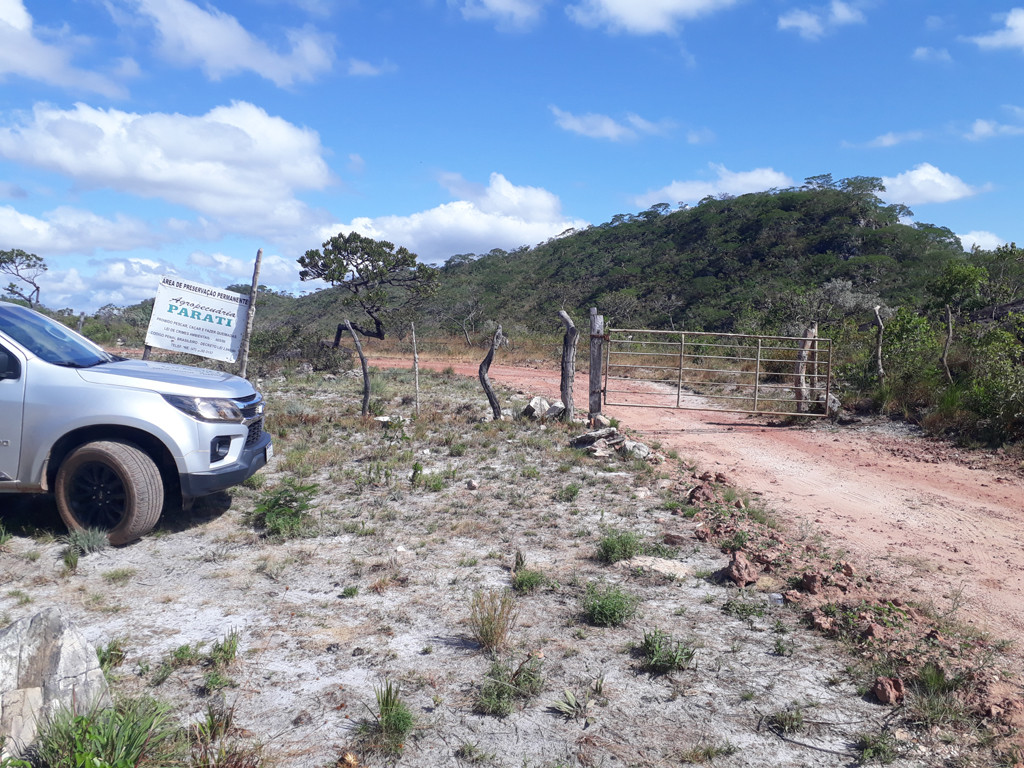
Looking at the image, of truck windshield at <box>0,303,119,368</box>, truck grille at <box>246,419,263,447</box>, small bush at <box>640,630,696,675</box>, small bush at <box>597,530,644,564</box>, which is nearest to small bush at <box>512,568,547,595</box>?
small bush at <box>597,530,644,564</box>

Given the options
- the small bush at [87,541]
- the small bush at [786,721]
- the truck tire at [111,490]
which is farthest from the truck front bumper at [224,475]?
the small bush at [786,721]

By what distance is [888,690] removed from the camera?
12.5 ft

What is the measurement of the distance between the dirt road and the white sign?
640cm

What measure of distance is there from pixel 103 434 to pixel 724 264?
42.3 metres

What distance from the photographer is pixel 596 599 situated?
4836 millimetres

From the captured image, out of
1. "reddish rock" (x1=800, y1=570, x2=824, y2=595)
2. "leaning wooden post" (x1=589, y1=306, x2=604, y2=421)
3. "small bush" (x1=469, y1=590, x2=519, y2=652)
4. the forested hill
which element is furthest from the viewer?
the forested hill

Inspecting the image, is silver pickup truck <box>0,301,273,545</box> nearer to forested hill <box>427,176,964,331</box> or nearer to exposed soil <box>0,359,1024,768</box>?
exposed soil <box>0,359,1024,768</box>

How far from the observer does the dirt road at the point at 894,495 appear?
5629mm

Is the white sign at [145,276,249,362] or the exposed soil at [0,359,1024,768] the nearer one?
the exposed soil at [0,359,1024,768]

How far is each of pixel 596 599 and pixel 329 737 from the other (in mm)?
2044

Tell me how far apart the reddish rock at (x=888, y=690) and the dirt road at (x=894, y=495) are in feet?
3.99

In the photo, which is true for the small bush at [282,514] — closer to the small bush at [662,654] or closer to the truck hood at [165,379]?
the truck hood at [165,379]

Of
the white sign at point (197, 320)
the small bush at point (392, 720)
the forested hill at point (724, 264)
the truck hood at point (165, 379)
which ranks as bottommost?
the small bush at point (392, 720)

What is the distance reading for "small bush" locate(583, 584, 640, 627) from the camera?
4.67 metres
